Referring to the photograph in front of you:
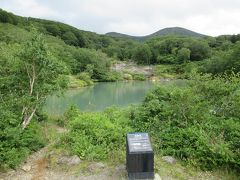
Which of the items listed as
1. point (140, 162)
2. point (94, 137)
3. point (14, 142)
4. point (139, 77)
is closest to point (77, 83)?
point (139, 77)

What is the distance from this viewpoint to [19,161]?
752 cm

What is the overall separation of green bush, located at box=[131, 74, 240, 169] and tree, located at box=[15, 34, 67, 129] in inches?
124

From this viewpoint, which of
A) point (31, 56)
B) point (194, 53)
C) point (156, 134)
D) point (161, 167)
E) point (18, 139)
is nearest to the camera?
point (161, 167)

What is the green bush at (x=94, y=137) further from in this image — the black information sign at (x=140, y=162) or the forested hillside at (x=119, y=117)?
the black information sign at (x=140, y=162)

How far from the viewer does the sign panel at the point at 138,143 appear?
6.52 meters

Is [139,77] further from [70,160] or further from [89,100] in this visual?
[70,160]

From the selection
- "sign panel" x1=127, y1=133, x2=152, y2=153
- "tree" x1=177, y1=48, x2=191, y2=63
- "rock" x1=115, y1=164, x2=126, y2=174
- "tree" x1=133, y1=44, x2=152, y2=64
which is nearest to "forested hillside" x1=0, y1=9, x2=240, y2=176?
"rock" x1=115, y1=164, x2=126, y2=174

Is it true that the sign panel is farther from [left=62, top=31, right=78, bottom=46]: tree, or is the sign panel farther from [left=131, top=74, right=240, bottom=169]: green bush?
[left=62, top=31, right=78, bottom=46]: tree

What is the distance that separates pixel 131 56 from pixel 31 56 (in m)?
80.7

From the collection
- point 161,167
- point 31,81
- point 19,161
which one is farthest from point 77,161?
point 31,81

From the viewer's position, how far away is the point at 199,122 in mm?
8562

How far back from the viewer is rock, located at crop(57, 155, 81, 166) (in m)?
7.46

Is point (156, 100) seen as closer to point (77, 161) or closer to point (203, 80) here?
point (203, 80)

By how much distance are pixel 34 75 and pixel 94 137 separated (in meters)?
3.06
